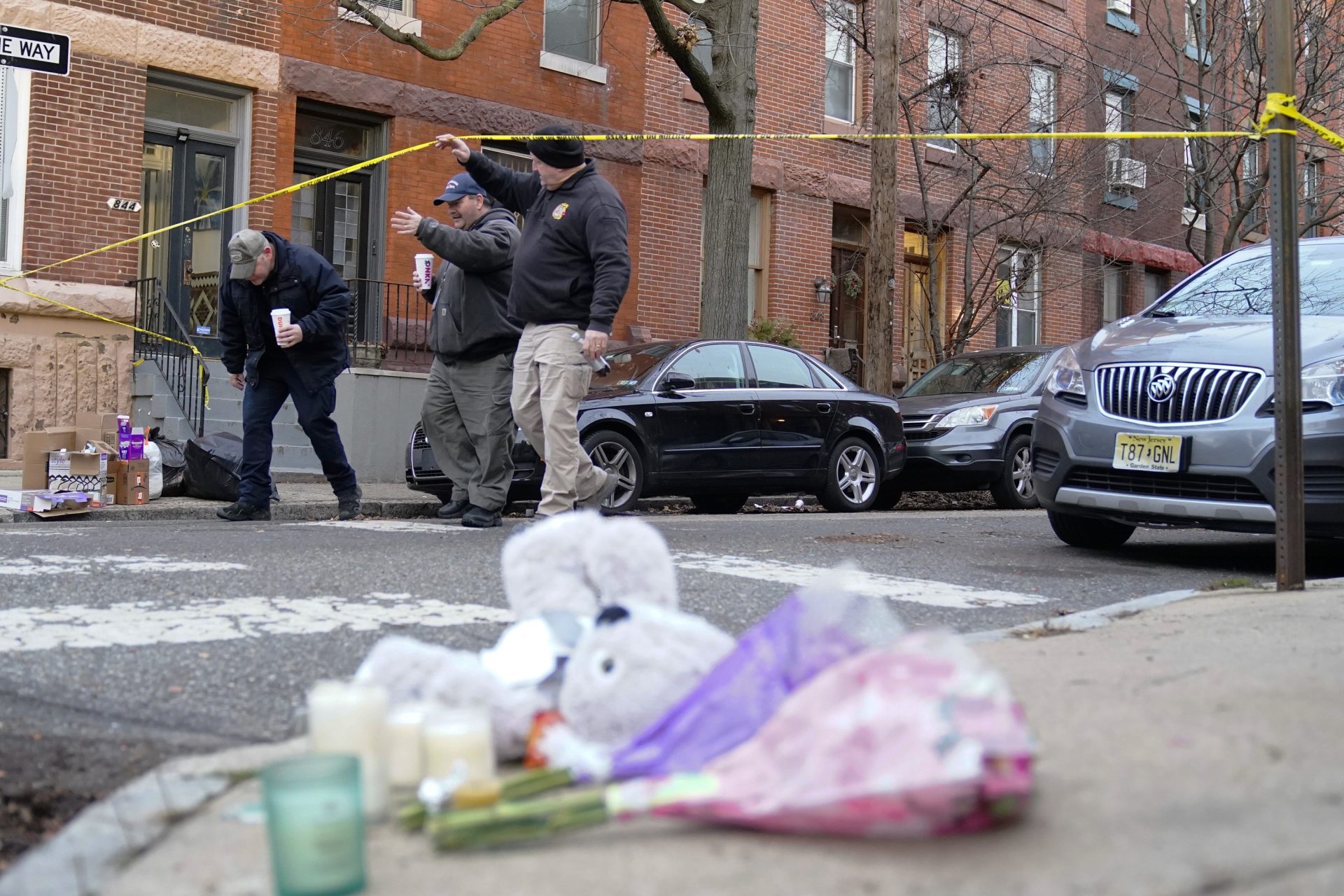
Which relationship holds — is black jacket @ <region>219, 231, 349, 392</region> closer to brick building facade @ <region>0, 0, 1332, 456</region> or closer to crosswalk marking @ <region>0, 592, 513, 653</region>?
crosswalk marking @ <region>0, 592, 513, 653</region>

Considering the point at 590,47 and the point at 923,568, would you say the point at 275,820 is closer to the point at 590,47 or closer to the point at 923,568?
the point at 923,568

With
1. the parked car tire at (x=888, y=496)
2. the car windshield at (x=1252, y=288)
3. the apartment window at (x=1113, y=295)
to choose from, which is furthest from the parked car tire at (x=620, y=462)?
the apartment window at (x=1113, y=295)

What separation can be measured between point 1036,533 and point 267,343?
516cm

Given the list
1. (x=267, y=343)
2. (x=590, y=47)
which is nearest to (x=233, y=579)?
(x=267, y=343)

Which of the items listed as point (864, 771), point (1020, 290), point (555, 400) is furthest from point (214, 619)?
point (1020, 290)

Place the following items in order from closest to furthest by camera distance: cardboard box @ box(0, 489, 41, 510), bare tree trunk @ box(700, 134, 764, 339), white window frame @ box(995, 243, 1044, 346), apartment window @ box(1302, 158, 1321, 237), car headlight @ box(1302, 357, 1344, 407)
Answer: car headlight @ box(1302, 357, 1344, 407)
cardboard box @ box(0, 489, 41, 510)
bare tree trunk @ box(700, 134, 764, 339)
white window frame @ box(995, 243, 1044, 346)
apartment window @ box(1302, 158, 1321, 237)

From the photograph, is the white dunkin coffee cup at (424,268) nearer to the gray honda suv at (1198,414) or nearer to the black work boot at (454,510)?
the black work boot at (454,510)

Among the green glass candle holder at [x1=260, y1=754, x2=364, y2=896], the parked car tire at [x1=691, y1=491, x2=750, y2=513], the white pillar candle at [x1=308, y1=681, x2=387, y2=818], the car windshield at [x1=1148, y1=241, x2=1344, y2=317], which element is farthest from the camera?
the parked car tire at [x1=691, y1=491, x2=750, y2=513]

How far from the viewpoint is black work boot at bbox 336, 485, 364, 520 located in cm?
946

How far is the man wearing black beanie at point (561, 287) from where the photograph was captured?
7.64 meters

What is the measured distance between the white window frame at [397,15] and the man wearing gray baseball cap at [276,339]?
721 cm

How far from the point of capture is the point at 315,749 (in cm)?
258

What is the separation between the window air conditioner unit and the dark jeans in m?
16.4

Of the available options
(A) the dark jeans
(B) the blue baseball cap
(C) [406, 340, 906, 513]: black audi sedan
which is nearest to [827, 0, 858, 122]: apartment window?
(C) [406, 340, 906, 513]: black audi sedan
